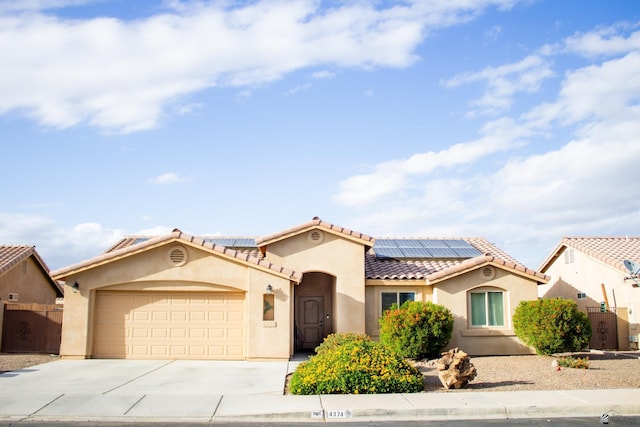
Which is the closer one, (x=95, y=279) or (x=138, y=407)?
(x=138, y=407)

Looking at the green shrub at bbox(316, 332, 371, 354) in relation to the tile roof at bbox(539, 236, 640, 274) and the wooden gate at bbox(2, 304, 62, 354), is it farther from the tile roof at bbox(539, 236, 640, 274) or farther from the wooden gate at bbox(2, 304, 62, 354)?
the tile roof at bbox(539, 236, 640, 274)

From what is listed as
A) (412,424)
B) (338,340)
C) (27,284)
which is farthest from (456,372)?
(27,284)

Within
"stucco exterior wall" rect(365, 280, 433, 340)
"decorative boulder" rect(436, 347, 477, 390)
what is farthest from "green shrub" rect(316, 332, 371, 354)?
"decorative boulder" rect(436, 347, 477, 390)

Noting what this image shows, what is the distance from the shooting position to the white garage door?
62.5 ft

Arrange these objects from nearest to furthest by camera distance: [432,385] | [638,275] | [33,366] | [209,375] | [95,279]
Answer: [432,385] < [209,375] < [33,366] < [95,279] < [638,275]

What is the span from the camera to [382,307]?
2138 cm

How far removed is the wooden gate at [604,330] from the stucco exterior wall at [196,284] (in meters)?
12.2

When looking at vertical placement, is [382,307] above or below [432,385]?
above

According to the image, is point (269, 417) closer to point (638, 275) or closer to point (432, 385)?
→ point (432, 385)

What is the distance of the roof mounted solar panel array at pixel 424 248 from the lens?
78.0 feet

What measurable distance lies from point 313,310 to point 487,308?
6404 millimetres

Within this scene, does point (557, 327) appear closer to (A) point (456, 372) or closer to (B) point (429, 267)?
(B) point (429, 267)

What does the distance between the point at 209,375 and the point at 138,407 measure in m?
4.52

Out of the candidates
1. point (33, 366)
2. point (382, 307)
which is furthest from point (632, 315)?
point (33, 366)
